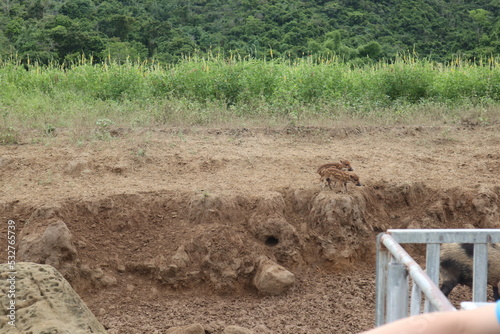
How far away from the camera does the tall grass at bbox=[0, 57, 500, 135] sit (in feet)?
31.6

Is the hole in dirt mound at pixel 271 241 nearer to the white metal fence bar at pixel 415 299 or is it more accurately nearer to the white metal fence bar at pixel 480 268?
the white metal fence bar at pixel 480 268

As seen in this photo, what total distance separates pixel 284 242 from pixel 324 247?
0.46m

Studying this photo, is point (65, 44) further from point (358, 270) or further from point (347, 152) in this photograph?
point (358, 270)

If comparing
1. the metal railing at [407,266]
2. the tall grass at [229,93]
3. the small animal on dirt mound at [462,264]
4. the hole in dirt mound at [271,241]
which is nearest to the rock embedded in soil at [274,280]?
the hole in dirt mound at [271,241]

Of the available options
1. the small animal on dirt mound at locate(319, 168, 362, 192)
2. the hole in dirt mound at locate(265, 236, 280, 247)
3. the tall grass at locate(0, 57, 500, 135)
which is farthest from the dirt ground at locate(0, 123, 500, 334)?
the tall grass at locate(0, 57, 500, 135)

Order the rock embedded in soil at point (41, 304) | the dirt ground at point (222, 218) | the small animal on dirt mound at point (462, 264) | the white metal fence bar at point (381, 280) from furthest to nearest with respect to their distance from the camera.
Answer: the dirt ground at point (222, 218) → the small animal on dirt mound at point (462, 264) → the rock embedded in soil at point (41, 304) → the white metal fence bar at point (381, 280)

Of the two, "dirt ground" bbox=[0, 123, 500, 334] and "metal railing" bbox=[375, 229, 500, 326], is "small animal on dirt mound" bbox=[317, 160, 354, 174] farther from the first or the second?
"metal railing" bbox=[375, 229, 500, 326]

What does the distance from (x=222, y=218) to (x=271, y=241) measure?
59 centimetres

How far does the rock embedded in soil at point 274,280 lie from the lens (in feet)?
18.6

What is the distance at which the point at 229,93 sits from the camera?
36.7 ft

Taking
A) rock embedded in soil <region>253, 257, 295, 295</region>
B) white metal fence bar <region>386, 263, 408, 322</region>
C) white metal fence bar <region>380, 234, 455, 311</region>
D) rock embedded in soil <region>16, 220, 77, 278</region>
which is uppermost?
white metal fence bar <region>380, 234, 455, 311</region>

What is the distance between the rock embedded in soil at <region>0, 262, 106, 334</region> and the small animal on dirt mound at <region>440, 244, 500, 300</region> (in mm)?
2985

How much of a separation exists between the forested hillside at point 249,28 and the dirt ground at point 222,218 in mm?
13396

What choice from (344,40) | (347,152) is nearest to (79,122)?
(347,152)
